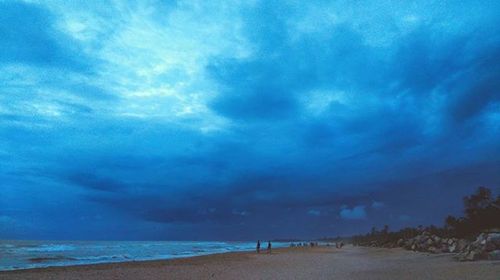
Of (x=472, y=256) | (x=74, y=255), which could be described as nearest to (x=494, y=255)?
(x=472, y=256)

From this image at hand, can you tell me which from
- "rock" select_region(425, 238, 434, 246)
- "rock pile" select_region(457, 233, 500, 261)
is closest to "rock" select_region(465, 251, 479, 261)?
"rock pile" select_region(457, 233, 500, 261)

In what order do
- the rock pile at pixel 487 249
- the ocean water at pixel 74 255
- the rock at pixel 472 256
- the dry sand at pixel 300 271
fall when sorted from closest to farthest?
1. the dry sand at pixel 300 271
2. the rock pile at pixel 487 249
3. the rock at pixel 472 256
4. the ocean water at pixel 74 255

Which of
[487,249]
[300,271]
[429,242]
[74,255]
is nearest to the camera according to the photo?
[487,249]

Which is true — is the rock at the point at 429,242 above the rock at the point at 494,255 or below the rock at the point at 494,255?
above

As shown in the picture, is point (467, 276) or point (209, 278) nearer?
point (467, 276)

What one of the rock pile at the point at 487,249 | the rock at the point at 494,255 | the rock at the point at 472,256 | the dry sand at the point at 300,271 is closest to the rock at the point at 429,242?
the dry sand at the point at 300,271

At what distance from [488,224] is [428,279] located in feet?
99.6

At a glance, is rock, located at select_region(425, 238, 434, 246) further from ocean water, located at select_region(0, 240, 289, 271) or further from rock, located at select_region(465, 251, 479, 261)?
ocean water, located at select_region(0, 240, 289, 271)

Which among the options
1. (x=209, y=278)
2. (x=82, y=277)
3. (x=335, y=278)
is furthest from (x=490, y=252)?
(x=82, y=277)

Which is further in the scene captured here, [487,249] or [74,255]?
[74,255]

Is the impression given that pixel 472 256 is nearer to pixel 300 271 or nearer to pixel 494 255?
pixel 494 255

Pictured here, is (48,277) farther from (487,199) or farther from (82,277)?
(487,199)

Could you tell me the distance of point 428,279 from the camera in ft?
56.3

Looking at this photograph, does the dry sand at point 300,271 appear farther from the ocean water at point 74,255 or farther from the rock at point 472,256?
the ocean water at point 74,255
